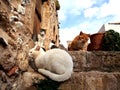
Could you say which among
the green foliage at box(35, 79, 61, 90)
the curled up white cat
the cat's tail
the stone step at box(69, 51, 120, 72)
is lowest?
the stone step at box(69, 51, 120, 72)

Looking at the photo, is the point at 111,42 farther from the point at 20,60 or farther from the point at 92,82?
the point at 20,60

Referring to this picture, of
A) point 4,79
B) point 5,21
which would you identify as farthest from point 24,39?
point 4,79

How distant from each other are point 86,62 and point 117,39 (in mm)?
1128

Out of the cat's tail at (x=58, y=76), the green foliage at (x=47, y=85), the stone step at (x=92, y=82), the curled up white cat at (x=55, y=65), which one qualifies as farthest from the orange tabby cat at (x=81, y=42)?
the green foliage at (x=47, y=85)

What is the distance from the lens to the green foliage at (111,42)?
5.61 meters

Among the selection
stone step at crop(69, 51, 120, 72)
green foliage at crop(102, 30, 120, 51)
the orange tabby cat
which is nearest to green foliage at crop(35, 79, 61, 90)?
stone step at crop(69, 51, 120, 72)

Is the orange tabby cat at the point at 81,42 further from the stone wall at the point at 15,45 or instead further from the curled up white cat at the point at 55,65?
the curled up white cat at the point at 55,65

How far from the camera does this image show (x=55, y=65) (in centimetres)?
350

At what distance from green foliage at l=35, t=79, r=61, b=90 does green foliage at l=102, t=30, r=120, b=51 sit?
2481mm

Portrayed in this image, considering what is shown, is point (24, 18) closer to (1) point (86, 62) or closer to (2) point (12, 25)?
(2) point (12, 25)

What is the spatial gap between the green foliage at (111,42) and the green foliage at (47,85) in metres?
2.48

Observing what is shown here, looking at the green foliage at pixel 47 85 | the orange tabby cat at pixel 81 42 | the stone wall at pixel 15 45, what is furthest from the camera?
the orange tabby cat at pixel 81 42

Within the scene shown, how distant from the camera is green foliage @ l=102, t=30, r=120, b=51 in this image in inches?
221

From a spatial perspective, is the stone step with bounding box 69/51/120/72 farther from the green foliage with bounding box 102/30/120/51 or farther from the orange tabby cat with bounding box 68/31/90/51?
the orange tabby cat with bounding box 68/31/90/51
